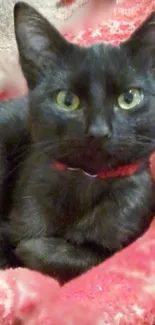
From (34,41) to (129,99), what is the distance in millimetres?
279

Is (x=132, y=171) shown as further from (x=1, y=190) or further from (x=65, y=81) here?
(x=1, y=190)

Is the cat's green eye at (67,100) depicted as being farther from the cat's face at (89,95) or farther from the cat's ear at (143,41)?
the cat's ear at (143,41)

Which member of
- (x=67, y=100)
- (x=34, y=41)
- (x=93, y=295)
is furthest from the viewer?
(x=34, y=41)

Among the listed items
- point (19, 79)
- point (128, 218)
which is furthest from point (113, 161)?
point (19, 79)

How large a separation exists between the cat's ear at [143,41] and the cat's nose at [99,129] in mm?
224

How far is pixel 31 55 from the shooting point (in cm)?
132

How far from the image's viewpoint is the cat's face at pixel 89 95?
114cm

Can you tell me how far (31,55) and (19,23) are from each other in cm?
8

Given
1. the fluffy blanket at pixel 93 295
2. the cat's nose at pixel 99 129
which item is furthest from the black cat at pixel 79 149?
the fluffy blanket at pixel 93 295

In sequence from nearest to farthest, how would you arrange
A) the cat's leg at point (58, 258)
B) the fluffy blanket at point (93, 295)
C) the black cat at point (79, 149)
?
1. the fluffy blanket at point (93, 295)
2. the black cat at point (79, 149)
3. the cat's leg at point (58, 258)

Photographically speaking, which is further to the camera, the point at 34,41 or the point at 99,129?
the point at 34,41

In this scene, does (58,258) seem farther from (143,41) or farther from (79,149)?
(143,41)

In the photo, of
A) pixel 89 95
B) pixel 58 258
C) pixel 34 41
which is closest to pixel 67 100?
pixel 89 95

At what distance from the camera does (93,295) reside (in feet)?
3.57
